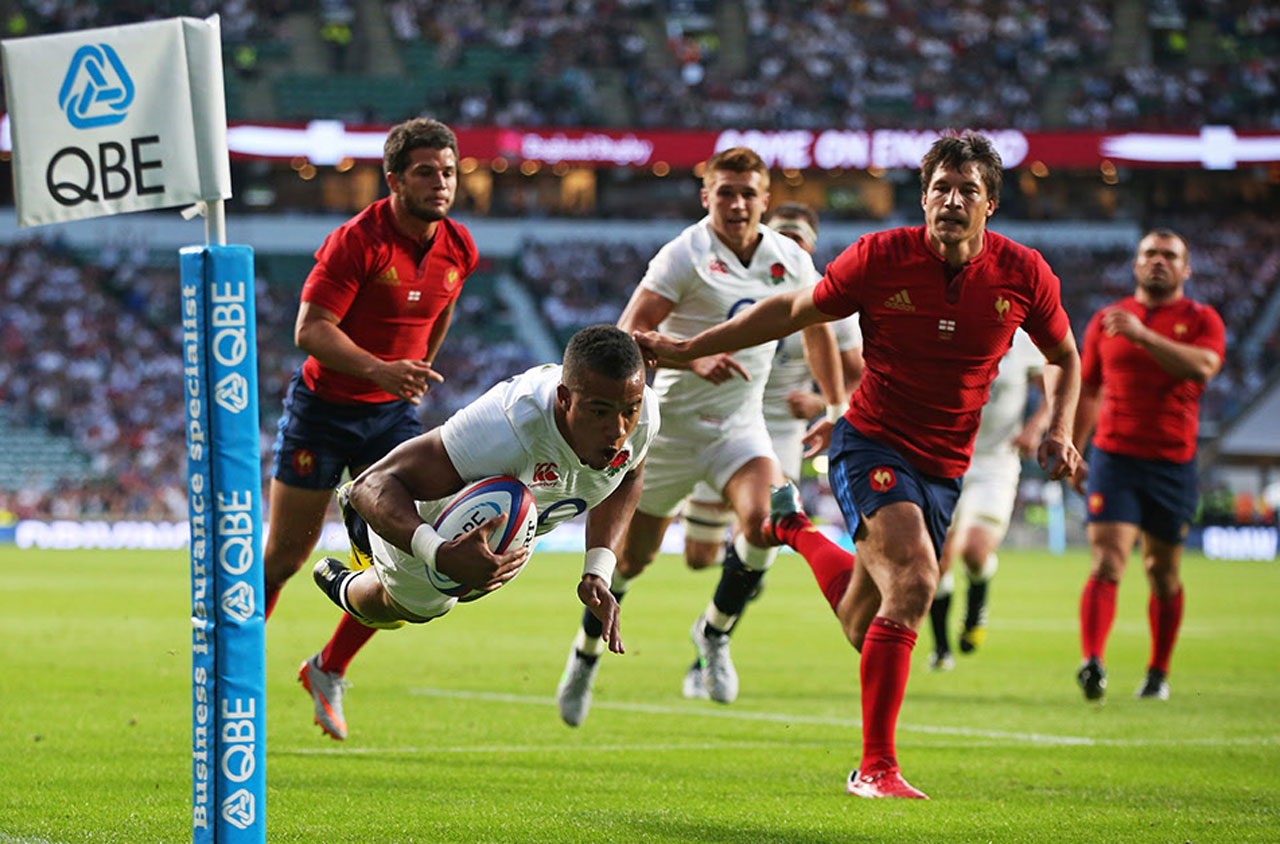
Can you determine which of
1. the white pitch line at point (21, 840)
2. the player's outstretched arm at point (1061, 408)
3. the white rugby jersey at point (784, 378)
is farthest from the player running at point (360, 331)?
the white rugby jersey at point (784, 378)

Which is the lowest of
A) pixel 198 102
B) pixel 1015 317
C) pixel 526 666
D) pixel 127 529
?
pixel 127 529

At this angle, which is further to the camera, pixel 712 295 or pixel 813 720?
pixel 813 720

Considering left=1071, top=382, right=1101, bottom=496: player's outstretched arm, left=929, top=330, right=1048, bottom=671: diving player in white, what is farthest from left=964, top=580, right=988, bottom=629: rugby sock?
left=1071, top=382, right=1101, bottom=496: player's outstretched arm

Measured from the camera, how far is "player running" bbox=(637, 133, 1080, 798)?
6.60 m

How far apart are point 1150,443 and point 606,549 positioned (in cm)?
561

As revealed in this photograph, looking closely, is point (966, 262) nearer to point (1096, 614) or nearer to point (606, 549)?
point (606, 549)

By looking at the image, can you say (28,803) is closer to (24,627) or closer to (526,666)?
(526,666)

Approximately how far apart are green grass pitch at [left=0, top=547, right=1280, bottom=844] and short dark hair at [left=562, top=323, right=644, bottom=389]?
1525 mm

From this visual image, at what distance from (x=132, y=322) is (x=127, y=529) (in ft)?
26.2

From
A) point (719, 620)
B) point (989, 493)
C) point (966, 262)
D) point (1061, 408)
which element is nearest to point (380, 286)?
point (966, 262)

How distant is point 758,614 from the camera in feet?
61.9

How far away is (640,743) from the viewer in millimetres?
8172

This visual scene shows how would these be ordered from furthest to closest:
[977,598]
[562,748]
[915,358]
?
[977,598], [562,748], [915,358]

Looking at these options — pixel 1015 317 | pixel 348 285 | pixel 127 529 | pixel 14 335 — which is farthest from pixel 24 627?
pixel 14 335
